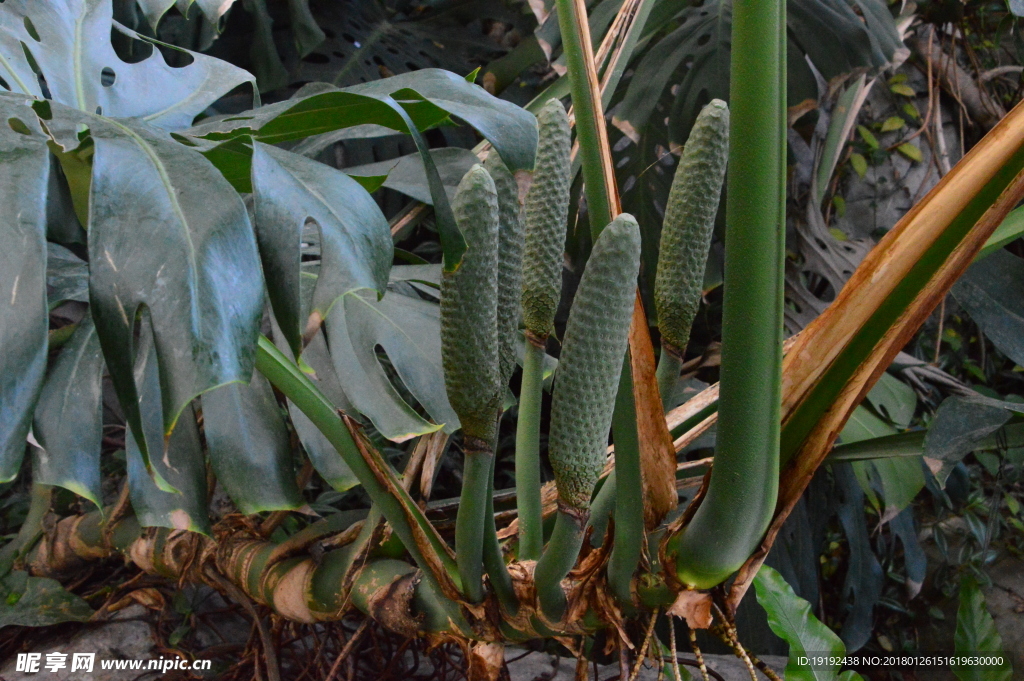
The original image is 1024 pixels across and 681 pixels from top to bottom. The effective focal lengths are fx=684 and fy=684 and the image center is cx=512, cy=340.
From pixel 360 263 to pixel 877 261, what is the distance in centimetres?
30

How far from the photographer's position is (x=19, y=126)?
0.39 meters

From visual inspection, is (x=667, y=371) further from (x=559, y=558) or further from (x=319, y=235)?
(x=319, y=235)

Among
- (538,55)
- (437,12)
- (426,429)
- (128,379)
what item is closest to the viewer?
(128,379)

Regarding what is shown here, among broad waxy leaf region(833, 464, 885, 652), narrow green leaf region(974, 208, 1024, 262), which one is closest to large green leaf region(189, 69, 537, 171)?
narrow green leaf region(974, 208, 1024, 262)

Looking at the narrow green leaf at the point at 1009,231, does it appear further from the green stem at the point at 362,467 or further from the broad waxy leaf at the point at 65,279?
the broad waxy leaf at the point at 65,279

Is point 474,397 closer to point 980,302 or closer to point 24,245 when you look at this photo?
point 24,245

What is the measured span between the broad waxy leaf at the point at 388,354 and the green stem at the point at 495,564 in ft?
0.51

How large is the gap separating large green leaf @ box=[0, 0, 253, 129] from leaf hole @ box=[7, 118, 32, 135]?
0.28m

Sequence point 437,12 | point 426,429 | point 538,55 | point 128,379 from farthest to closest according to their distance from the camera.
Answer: point 437,12
point 538,55
point 426,429
point 128,379

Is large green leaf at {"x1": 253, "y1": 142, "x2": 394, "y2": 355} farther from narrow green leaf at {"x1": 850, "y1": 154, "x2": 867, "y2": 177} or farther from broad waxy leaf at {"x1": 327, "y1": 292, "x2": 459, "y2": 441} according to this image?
narrow green leaf at {"x1": 850, "y1": 154, "x2": 867, "y2": 177}

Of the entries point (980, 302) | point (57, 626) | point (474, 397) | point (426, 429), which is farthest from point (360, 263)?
point (57, 626)

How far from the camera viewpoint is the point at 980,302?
694mm

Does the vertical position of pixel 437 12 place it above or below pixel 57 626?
above

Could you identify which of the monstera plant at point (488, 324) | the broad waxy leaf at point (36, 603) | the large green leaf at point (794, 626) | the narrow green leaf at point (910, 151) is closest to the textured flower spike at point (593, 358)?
the monstera plant at point (488, 324)
